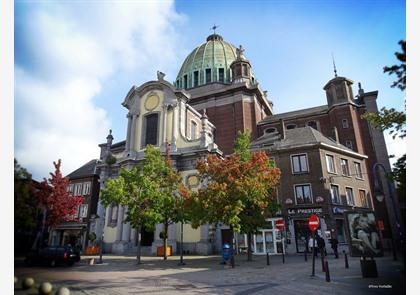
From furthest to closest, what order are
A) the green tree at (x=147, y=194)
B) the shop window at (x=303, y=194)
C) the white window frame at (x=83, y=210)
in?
the white window frame at (x=83, y=210) → the shop window at (x=303, y=194) → the green tree at (x=147, y=194)

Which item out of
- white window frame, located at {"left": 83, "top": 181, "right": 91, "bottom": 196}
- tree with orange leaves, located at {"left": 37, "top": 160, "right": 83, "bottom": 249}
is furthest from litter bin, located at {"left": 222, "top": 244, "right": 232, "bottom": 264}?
white window frame, located at {"left": 83, "top": 181, "right": 91, "bottom": 196}

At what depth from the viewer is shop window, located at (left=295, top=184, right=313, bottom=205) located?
23895 mm

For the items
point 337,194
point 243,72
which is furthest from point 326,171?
point 243,72

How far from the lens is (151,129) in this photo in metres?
29.6

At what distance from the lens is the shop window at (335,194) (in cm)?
2349

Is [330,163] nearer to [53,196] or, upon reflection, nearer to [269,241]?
[269,241]

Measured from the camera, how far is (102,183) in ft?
95.8

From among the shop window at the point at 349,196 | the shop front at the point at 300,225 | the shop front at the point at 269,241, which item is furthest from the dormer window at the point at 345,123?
the shop front at the point at 269,241

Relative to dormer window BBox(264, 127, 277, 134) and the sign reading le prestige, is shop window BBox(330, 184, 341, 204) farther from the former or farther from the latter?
dormer window BBox(264, 127, 277, 134)

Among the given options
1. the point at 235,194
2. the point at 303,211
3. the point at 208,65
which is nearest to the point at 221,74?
the point at 208,65

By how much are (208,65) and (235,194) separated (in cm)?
3409

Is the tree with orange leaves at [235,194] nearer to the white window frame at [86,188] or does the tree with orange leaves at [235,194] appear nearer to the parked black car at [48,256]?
the parked black car at [48,256]

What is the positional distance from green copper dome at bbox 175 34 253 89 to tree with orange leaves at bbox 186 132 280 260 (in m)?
29.3

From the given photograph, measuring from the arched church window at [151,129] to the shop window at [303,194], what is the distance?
1441 centimetres
